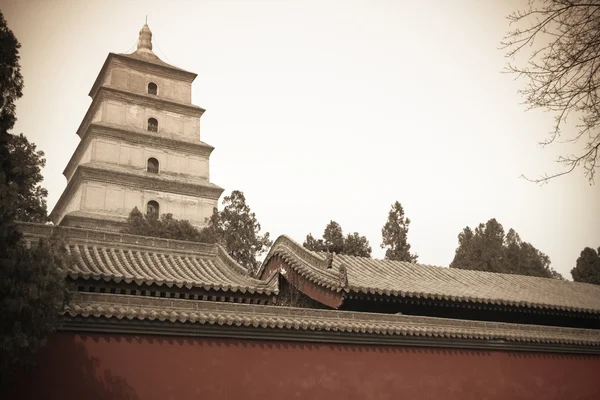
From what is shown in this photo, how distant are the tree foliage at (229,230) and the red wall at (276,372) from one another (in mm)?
13988

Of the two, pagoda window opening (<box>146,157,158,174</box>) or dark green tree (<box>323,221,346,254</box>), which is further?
pagoda window opening (<box>146,157,158,174</box>)

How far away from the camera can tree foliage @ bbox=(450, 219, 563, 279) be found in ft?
118

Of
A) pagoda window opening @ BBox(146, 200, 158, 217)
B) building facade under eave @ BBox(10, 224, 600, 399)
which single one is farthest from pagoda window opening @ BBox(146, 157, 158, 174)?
building facade under eave @ BBox(10, 224, 600, 399)

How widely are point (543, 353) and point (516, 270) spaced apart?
81.9 ft

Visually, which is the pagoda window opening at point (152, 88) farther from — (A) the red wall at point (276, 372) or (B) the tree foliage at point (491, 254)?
(A) the red wall at point (276, 372)

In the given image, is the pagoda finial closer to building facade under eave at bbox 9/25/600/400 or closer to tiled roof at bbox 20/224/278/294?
building facade under eave at bbox 9/25/600/400

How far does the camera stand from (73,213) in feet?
91.5

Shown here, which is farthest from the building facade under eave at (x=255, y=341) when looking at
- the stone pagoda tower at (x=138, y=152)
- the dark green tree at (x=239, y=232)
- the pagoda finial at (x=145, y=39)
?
the pagoda finial at (x=145, y=39)

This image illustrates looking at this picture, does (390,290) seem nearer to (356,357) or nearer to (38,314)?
(356,357)

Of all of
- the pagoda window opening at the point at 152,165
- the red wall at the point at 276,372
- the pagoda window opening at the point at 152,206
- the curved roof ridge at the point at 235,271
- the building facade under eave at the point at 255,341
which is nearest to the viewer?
the red wall at the point at 276,372

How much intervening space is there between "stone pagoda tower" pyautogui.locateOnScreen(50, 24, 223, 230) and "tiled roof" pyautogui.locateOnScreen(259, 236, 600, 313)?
17.5 m

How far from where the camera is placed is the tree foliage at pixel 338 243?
26531mm

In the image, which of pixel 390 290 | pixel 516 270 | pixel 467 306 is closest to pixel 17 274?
pixel 390 290

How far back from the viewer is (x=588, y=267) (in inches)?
1270
